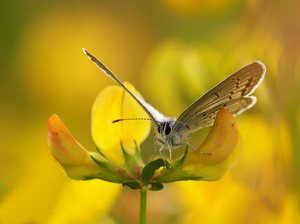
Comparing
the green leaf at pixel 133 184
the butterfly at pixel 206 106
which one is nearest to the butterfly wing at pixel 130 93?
the butterfly at pixel 206 106

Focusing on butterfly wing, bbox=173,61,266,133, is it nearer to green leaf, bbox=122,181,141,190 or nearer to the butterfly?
the butterfly

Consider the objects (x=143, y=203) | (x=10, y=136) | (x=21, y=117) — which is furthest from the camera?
(x=21, y=117)

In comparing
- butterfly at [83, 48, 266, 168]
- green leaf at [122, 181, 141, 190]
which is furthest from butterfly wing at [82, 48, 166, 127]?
green leaf at [122, 181, 141, 190]

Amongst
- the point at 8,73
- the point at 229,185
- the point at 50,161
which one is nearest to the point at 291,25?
the point at 229,185

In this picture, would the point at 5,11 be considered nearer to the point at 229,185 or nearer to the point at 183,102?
the point at 183,102

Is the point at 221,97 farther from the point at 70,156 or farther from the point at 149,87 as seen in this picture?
the point at 149,87

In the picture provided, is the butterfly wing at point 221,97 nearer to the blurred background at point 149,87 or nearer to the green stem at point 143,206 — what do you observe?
the blurred background at point 149,87
